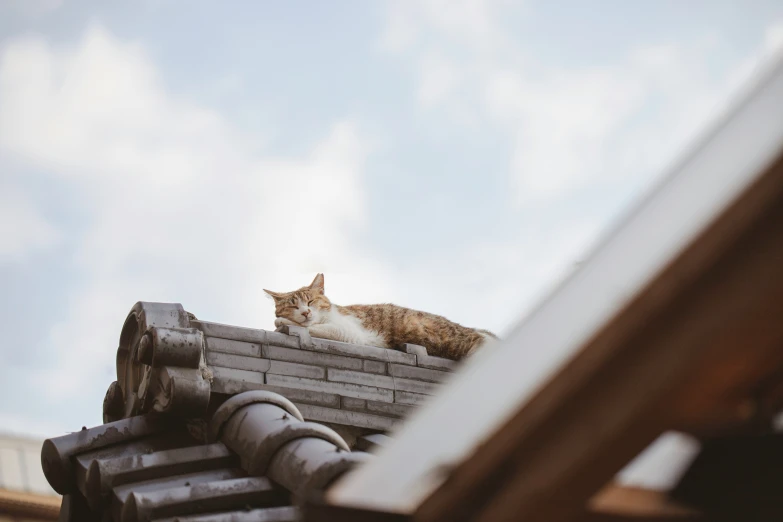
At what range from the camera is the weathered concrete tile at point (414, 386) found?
4.91m

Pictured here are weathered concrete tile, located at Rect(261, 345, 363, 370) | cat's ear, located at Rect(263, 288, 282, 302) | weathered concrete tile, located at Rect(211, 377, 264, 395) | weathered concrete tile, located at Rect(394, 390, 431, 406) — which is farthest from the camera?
cat's ear, located at Rect(263, 288, 282, 302)

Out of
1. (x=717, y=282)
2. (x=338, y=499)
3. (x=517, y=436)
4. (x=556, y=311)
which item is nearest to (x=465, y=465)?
(x=517, y=436)

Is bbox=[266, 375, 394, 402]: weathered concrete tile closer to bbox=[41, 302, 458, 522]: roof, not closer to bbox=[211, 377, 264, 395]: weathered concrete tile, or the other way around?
bbox=[41, 302, 458, 522]: roof

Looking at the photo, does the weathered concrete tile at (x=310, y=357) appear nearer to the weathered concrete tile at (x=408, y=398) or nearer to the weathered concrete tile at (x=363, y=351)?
the weathered concrete tile at (x=363, y=351)

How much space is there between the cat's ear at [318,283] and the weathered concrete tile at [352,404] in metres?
2.57

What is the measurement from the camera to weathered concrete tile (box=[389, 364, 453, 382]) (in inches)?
198

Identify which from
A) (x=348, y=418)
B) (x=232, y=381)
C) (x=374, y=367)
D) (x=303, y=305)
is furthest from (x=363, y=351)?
(x=303, y=305)

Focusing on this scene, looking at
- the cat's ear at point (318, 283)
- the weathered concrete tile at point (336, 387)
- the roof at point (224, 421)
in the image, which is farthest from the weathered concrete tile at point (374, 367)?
the cat's ear at point (318, 283)

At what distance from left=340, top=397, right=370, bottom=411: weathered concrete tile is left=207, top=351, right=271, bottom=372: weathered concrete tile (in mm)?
487

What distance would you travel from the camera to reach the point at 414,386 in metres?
4.98

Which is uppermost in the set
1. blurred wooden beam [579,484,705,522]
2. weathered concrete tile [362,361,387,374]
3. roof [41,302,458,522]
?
weathered concrete tile [362,361,387,374]

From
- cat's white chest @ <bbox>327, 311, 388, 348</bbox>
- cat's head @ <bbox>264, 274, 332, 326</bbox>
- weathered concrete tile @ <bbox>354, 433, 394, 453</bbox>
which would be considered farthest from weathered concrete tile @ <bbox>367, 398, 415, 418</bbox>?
cat's head @ <bbox>264, 274, 332, 326</bbox>

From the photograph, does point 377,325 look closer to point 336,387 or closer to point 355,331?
point 355,331

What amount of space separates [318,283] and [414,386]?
7.97ft
